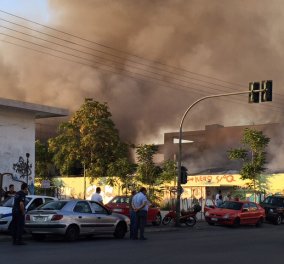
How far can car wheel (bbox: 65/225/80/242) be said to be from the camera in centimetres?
1546

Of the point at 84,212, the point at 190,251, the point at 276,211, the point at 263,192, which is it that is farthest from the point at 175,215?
the point at 263,192

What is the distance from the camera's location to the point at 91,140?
50.0 metres

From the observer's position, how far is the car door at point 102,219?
16464 mm

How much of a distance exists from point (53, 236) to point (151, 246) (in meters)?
3.91

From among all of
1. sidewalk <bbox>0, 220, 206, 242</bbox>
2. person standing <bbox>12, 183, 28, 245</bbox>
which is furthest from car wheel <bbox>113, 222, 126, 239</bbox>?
person standing <bbox>12, 183, 28, 245</bbox>

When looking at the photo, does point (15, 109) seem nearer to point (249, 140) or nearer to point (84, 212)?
point (84, 212)

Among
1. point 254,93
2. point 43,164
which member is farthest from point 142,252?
point 43,164

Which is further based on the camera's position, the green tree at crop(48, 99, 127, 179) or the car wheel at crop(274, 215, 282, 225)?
the green tree at crop(48, 99, 127, 179)

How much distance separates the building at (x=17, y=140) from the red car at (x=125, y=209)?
5.66 meters

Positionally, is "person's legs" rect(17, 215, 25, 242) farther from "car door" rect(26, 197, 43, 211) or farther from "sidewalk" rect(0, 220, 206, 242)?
"car door" rect(26, 197, 43, 211)

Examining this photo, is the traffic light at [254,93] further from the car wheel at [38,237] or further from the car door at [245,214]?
the car wheel at [38,237]

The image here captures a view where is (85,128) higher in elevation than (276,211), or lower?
higher

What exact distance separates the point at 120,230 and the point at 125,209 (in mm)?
6536

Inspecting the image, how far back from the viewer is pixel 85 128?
50.0m
